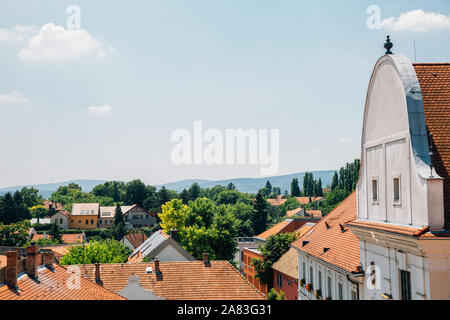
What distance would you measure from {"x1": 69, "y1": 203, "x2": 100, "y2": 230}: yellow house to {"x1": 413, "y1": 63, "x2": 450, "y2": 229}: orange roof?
5118 inches

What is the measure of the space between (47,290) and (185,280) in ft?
39.8

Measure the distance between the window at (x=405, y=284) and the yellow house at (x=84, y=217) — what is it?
5102 inches

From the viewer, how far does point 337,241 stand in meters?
22.2

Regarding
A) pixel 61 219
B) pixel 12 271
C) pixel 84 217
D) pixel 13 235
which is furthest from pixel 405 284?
pixel 84 217

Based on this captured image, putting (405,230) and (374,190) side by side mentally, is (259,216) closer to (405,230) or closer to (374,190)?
(374,190)

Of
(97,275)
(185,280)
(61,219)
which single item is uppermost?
(97,275)

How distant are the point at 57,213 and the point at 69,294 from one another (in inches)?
4741

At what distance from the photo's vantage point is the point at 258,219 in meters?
98.5

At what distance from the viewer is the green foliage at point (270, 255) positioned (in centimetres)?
4719

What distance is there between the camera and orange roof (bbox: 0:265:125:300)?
15055 mm

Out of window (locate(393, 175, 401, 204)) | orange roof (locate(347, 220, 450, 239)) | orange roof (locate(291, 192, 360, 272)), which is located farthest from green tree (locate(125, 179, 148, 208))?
window (locate(393, 175, 401, 204))
